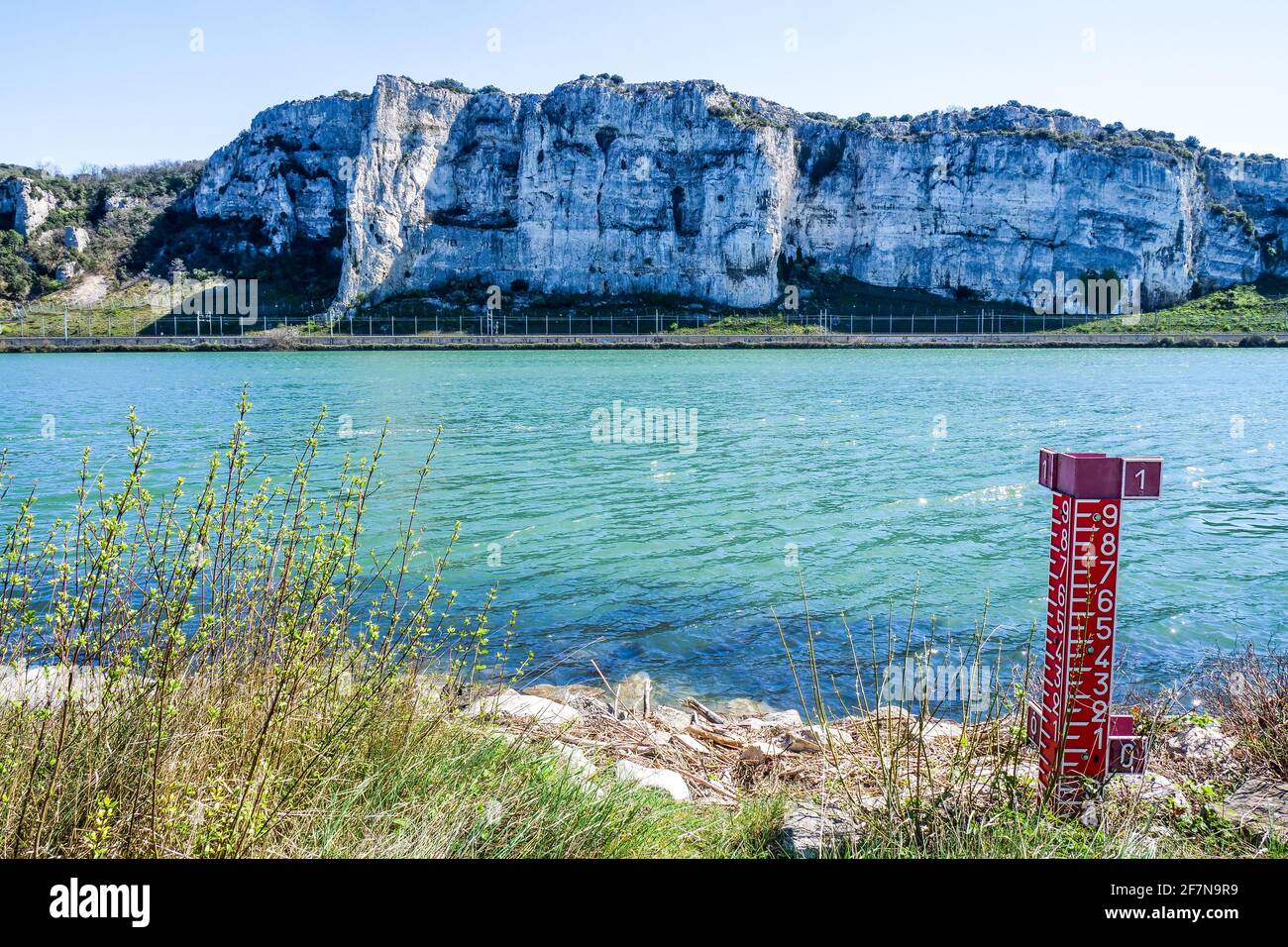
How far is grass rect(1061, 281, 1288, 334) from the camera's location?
11212 cm

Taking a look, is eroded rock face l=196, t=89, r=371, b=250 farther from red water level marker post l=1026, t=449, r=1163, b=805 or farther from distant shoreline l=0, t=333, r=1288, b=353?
red water level marker post l=1026, t=449, r=1163, b=805

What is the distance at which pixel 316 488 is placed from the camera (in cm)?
1911

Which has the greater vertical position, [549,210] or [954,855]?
[549,210]

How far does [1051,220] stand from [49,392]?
392ft

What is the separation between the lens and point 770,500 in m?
18.6

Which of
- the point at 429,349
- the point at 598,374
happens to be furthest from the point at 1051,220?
the point at 598,374
